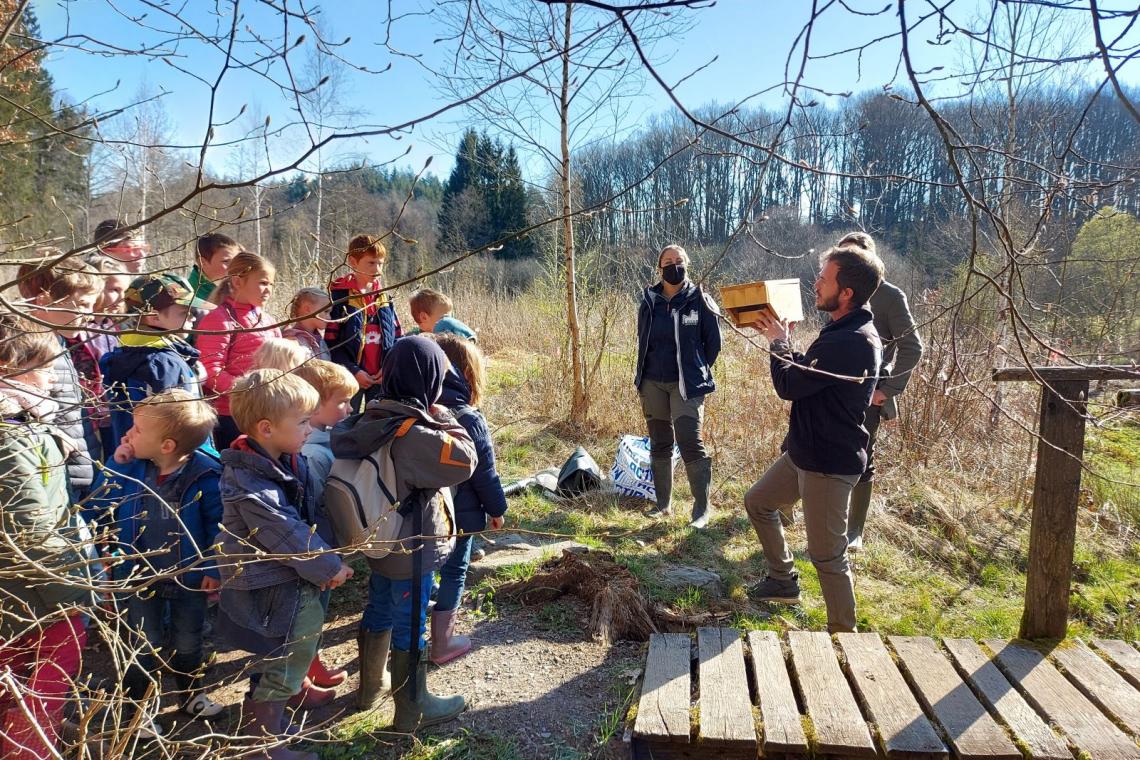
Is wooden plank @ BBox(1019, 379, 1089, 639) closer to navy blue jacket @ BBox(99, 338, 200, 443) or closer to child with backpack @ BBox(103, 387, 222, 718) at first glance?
child with backpack @ BBox(103, 387, 222, 718)

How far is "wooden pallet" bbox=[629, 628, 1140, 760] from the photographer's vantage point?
6.77ft

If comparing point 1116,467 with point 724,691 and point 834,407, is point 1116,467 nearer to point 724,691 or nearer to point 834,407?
point 834,407

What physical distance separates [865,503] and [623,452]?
1796mm

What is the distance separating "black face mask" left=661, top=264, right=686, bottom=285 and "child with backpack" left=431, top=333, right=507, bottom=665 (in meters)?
1.90

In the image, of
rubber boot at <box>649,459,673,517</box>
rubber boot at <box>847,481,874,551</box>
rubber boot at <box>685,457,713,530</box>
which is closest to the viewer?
rubber boot at <box>847,481,874,551</box>

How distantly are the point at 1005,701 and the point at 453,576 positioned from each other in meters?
2.08

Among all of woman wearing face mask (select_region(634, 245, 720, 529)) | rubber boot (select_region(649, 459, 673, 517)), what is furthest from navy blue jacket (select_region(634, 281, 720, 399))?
rubber boot (select_region(649, 459, 673, 517))

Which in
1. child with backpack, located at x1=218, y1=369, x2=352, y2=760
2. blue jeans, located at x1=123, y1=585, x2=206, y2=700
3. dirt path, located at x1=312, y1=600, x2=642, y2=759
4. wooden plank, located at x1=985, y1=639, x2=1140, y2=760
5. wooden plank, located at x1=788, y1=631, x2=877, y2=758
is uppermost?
child with backpack, located at x1=218, y1=369, x2=352, y2=760

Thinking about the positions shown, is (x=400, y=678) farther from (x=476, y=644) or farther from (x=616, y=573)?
(x=616, y=573)

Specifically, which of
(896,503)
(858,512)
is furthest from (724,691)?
(896,503)

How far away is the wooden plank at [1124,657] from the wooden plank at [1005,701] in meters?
0.46

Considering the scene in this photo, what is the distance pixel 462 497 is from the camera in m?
2.91

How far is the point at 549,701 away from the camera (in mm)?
2701

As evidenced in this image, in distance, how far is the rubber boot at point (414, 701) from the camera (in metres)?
2.40
